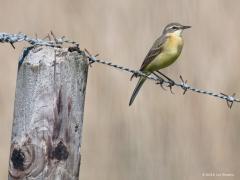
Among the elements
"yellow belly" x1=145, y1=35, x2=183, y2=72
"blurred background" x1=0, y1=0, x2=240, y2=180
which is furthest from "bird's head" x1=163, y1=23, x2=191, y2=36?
"blurred background" x1=0, y1=0, x2=240, y2=180

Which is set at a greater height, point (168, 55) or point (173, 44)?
point (173, 44)

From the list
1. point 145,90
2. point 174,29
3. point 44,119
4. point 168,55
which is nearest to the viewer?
point 44,119

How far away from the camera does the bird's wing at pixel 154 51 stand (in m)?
6.49

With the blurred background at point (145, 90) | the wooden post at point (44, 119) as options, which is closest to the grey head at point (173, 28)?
the blurred background at point (145, 90)

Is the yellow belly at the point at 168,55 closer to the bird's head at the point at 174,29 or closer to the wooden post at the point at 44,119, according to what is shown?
the bird's head at the point at 174,29

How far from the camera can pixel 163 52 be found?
6.55 m

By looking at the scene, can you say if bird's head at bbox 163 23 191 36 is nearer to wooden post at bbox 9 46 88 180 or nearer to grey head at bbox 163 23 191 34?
grey head at bbox 163 23 191 34

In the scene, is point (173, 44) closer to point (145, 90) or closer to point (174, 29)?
point (174, 29)

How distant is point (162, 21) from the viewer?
719 centimetres

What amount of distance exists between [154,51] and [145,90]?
2.23 ft

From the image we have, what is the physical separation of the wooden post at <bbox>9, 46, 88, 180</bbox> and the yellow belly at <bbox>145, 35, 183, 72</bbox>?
3405 mm

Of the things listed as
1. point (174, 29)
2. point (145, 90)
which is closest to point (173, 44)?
point (174, 29)

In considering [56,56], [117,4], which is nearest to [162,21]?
[117,4]

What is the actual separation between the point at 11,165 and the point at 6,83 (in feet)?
14.2
